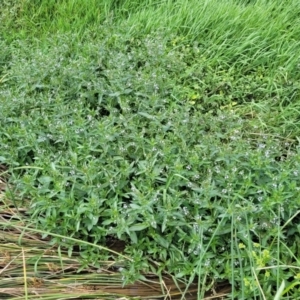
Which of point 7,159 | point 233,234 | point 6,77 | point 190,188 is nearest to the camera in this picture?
point 233,234

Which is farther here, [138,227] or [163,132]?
[163,132]

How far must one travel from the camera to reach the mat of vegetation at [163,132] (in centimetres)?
168

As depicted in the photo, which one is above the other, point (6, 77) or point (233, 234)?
point (233, 234)

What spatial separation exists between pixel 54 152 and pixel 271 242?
37.5 inches

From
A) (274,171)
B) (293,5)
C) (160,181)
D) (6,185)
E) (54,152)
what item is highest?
(293,5)

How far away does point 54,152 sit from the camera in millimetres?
2100

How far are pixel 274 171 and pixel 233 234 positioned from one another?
1.18ft

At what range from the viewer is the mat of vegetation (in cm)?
168

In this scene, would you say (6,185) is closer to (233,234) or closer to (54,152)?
(54,152)

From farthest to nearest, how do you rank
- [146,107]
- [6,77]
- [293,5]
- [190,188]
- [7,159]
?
1. [293,5]
2. [6,77]
3. [146,107]
4. [7,159]
5. [190,188]

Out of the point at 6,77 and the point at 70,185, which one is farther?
the point at 6,77

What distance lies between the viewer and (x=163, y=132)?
6.80 feet

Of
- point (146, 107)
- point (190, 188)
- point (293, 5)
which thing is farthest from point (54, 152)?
point (293, 5)

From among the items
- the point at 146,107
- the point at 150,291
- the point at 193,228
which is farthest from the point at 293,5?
the point at 150,291
